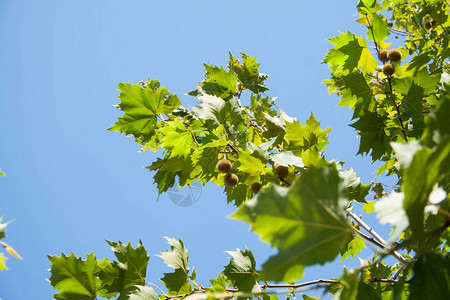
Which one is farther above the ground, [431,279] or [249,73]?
[249,73]

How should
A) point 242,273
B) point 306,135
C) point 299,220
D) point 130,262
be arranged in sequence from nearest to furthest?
point 299,220 < point 130,262 < point 242,273 < point 306,135

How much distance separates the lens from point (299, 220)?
2.75ft

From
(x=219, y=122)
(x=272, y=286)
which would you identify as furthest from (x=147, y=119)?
(x=272, y=286)

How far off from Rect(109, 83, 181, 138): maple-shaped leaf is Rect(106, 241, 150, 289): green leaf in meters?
1.02

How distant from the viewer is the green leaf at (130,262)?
1.97 meters

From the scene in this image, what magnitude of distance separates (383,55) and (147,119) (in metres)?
2.22

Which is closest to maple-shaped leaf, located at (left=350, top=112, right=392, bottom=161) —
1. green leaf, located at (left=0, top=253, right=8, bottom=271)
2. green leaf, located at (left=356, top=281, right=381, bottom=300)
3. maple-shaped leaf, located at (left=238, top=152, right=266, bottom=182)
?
maple-shaped leaf, located at (left=238, top=152, right=266, bottom=182)

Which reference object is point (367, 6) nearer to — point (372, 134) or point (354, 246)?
point (372, 134)

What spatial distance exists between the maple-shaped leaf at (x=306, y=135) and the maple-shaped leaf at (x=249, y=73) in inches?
53.1

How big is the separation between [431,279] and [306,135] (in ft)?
4.72

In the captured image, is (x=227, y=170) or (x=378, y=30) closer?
(x=227, y=170)

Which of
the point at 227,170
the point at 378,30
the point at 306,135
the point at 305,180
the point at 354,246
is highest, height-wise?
the point at 378,30

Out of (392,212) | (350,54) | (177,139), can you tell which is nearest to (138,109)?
(177,139)

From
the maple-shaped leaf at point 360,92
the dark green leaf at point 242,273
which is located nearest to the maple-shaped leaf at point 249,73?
the maple-shaped leaf at point 360,92
